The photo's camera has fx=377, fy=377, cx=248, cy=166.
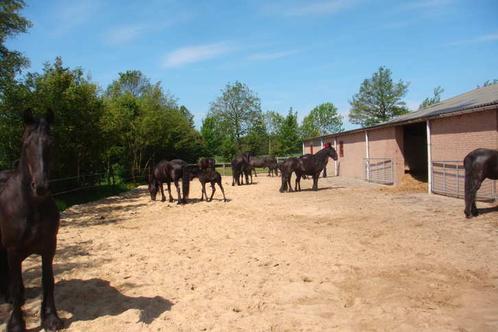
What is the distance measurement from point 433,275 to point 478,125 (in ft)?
26.8

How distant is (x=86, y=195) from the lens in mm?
16656

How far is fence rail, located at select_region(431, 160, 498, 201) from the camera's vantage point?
36.3 ft

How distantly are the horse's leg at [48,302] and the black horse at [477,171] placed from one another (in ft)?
28.6

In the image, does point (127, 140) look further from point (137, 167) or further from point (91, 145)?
point (91, 145)

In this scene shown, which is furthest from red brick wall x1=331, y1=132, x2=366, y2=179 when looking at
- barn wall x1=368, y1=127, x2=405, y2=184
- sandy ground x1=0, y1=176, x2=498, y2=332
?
sandy ground x1=0, y1=176, x2=498, y2=332

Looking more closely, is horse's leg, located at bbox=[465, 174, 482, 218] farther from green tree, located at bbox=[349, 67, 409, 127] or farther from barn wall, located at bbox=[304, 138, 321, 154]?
green tree, located at bbox=[349, 67, 409, 127]

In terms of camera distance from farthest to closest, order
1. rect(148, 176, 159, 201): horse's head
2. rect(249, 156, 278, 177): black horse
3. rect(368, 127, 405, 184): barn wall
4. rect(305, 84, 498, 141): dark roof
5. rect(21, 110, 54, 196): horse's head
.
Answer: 1. rect(249, 156, 278, 177): black horse
2. rect(368, 127, 405, 184): barn wall
3. rect(148, 176, 159, 201): horse's head
4. rect(305, 84, 498, 141): dark roof
5. rect(21, 110, 54, 196): horse's head

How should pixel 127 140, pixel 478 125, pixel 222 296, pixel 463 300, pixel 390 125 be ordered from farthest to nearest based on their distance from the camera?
pixel 127 140 → pixel 390 125 → pixel 478 125 → pixel 222 296 → pixel 463 300

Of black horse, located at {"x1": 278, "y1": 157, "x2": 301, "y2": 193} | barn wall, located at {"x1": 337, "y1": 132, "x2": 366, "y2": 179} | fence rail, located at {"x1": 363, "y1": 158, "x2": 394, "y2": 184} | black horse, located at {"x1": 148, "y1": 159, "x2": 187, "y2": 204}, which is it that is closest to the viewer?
black horse, located at {"x1": 148, "y1": 159, "x2": 187, "y2": 204}

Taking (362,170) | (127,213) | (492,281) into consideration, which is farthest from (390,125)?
(492,281)

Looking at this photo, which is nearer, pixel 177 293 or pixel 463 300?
pixel 463 300

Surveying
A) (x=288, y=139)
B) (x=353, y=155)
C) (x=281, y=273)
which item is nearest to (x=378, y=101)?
(x=288, y=139)

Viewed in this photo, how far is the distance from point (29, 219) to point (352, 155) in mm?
21082

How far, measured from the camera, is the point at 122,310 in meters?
4.32
